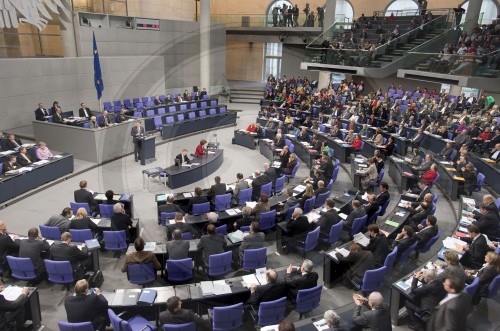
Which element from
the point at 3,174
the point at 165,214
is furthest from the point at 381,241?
the point at 3,174

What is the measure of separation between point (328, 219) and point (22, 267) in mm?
6254

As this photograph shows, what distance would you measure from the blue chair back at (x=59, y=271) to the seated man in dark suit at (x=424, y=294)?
19.6 ft

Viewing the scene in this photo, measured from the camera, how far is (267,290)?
20.8ft

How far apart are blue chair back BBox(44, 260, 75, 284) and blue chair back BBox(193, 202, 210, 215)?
10.9ft

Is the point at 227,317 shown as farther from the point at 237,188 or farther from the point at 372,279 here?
the point at 237,188

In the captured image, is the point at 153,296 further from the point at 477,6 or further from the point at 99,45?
the point at 477,6

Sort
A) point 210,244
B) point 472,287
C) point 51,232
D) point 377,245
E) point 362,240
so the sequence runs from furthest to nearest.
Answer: point 51,232
point 362,240
point 210,244
point 377,245
point 472,287

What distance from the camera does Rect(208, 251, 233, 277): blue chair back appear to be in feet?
23.9

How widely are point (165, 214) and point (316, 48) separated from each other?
701 inches

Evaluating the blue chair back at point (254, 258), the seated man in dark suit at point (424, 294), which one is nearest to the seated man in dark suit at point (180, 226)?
the blue chair back at point (254, 258)

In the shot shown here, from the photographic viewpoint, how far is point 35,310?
6270mm

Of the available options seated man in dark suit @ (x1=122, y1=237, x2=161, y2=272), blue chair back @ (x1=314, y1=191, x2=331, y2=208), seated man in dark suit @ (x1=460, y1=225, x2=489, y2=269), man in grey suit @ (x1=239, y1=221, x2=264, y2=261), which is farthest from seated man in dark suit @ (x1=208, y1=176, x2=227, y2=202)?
seated man in dark suit @ (x1=460, y1=225, x2=489, y2=269)

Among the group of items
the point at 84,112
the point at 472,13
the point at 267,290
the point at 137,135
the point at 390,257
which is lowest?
the point at 267,290

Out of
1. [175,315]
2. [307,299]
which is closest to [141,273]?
[175,315]
